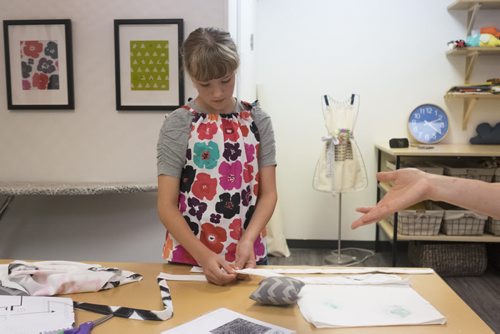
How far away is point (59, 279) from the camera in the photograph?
1.14m

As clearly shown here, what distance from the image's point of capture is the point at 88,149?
2.29 meters

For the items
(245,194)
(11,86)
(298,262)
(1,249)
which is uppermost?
(11,86)

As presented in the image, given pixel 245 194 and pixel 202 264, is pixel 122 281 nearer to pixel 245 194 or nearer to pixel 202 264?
pixel 202 264

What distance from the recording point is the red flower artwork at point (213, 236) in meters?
1.39

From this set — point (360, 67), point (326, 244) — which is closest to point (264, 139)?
point (360, 67)

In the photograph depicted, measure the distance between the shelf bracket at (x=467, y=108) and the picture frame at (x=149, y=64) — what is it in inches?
93.0

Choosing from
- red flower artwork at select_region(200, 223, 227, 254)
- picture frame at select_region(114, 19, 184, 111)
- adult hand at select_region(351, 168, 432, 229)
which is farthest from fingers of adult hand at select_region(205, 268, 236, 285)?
picture frame at select_region(114, 19, 184, 111)

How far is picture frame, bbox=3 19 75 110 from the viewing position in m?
2.21

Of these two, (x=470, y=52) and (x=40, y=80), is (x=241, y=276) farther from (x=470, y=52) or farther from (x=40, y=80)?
(x=470, y=52)

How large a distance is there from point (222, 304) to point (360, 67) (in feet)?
9.96

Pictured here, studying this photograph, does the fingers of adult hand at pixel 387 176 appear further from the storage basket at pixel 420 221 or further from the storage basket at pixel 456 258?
the storage basket at pixel 456 258

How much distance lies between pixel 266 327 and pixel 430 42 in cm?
329

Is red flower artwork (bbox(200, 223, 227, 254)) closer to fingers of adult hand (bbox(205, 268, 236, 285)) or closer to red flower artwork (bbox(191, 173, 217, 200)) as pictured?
red flower artwork (bbox(191, 173, 217, 200))

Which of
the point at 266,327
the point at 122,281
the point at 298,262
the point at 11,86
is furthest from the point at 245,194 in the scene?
the point at 298,262
